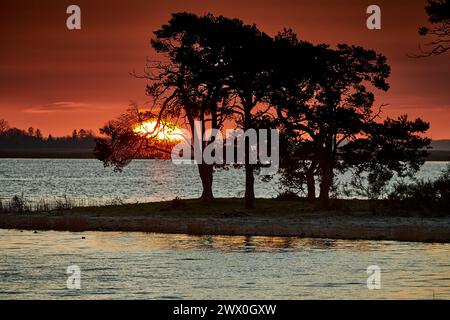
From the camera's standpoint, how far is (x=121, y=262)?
36.9 metres

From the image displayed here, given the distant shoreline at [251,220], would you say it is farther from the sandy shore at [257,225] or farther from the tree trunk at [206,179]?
the tree trunk at [206,179]

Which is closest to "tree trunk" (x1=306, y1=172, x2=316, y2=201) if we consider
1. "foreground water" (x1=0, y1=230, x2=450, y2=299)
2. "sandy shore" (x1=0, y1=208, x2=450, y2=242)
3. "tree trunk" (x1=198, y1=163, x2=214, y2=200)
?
"tree trunk" (x1=198, y1=163, x2=214, y2=200)

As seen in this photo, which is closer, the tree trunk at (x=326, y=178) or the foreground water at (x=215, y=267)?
the foreground water at (x=215, y=267)

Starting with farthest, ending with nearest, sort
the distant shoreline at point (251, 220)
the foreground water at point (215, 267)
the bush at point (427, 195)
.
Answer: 1. the bush at point (427, 195)
2. the distant shoreline at point (251, 220)
3. the foreground water at point (215, 267)

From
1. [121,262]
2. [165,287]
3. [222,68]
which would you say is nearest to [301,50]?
[222,68]

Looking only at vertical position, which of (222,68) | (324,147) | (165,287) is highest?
(222,68)

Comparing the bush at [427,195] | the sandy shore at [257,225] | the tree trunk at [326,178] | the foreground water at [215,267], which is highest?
the tree trunk at [326,178]

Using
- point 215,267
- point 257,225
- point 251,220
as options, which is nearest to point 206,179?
point 251,220

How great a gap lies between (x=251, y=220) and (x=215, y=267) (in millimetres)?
17576

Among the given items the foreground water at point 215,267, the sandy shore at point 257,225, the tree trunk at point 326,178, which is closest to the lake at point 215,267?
the foreground water at point 215,267

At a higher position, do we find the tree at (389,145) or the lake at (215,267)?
the tree at (389,145)

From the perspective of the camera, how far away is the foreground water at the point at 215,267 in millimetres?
29438

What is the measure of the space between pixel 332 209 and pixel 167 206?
35.4ft
